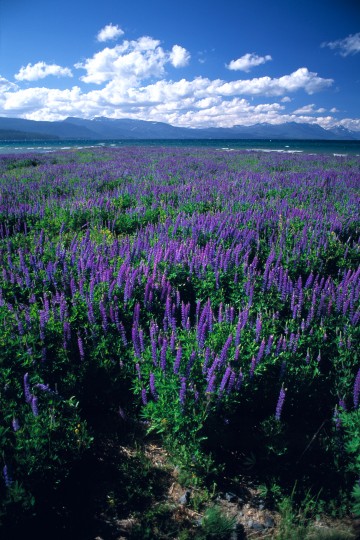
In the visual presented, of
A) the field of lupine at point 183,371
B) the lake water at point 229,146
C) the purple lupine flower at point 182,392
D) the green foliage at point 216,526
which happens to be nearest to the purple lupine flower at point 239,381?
the field of lupine at point 183,371

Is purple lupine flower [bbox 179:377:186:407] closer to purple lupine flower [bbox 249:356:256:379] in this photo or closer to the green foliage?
purple lupine flower [bbox 249:356:256:379]

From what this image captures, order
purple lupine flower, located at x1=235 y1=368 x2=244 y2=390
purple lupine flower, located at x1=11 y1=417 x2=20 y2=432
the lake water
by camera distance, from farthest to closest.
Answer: the lake water, purple lupine flower, located at x1=235 y1=368 x2=244 y2=390, purple lupine flower, located at x1=11 y1=417 x2=20 y2=432

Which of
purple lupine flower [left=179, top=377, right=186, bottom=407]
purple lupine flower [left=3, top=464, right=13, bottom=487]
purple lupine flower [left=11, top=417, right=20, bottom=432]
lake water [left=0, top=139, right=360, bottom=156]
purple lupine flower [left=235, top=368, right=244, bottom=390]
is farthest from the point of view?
lake water [left=0, top=139, right=360, bottom=156]

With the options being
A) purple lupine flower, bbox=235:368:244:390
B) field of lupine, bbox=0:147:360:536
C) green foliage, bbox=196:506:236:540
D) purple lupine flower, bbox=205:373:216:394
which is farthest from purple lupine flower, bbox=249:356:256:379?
green foliage, bbox=196:506:236:540

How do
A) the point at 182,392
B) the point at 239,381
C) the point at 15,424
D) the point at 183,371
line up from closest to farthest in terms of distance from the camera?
the point at 15,424 < the point at 182,392 < the point at 239,381 < the point at 183,371

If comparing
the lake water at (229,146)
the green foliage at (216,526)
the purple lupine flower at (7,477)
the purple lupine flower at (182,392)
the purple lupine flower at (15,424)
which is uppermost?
the lake water at (229,146)

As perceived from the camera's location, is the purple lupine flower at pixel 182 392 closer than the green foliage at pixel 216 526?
No

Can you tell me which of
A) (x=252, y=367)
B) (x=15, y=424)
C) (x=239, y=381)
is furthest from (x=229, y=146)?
(x=15, y=424)

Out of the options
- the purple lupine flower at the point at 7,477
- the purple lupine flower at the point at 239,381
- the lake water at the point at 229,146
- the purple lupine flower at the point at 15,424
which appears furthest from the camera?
the lake water at the point at 229,146

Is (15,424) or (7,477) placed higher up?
(15,424)

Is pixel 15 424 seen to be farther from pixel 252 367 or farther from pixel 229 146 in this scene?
pixel 229 146

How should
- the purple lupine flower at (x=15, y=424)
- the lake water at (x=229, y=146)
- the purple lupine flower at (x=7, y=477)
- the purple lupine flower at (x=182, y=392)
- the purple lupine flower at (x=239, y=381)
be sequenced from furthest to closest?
the lake water at (x=229, y=146)
the purple lupine flower at (x=239, y=381)
the purple lupine flower at (x=182, y=392)
the purple lupine flower at (x=15, y=424)
the purple lupine flower at (x=7, y=477)

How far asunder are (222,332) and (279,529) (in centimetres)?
171

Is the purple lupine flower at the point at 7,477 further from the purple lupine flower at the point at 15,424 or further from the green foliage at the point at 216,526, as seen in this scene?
the green foliage at the point at 216,526
